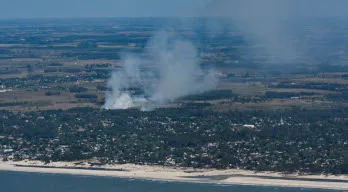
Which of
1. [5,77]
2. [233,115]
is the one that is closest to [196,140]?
[233,115]

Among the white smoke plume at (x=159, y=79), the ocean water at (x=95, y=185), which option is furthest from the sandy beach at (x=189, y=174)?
the white smoke plume at (x=159, y=79)

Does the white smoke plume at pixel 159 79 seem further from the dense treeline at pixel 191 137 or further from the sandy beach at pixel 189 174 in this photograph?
the sandy beach at pixel 189 174

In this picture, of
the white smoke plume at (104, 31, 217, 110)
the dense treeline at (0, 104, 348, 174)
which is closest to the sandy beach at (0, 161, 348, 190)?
the dense treeline at (0, 104, 348, 174)

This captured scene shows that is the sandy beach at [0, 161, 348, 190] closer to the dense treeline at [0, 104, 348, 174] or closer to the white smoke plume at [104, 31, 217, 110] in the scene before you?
the dense treeline at [0, 104, 348, 174]

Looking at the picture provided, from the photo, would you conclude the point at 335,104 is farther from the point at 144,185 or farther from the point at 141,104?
the point at 144,185

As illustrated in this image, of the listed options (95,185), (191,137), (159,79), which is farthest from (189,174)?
(159,79)

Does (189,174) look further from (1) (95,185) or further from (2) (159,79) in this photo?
(2) (159,79)
